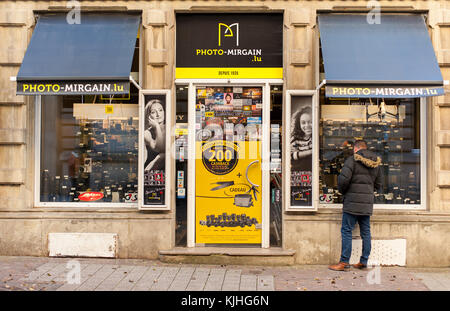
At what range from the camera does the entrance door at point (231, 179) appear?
24.5 feet

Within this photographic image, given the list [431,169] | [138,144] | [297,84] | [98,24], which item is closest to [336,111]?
[297,84]

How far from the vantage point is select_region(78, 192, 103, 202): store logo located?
24.8ft

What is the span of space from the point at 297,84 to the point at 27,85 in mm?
4262

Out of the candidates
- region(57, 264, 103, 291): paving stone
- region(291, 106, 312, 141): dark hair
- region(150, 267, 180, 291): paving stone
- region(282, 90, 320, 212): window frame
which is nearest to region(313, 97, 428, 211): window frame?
region(282, 90, 320, 212): window frame

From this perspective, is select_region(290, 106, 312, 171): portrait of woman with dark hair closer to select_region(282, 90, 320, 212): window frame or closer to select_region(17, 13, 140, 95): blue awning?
select_region(282, 90, 320, 212): window frame

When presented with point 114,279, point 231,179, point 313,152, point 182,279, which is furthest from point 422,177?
point 114,279

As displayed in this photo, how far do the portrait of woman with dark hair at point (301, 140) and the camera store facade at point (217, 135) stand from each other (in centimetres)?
2

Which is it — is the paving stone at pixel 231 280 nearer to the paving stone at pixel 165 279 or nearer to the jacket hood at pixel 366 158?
the paving stone at pixel 165 279

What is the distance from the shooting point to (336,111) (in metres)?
7.48

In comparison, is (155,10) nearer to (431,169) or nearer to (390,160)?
(390,160)

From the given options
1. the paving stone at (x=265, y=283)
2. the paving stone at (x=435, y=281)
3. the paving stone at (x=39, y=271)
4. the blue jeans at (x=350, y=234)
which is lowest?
the paving stone at (x=435, y=281)

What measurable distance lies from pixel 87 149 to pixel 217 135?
2294mm

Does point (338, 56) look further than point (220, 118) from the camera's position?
No

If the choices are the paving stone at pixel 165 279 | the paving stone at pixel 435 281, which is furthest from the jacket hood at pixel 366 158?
the paving stone at pixel 165 279
